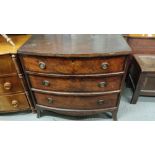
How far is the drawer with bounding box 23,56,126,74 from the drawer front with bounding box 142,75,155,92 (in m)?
0.59

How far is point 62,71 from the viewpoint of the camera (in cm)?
109

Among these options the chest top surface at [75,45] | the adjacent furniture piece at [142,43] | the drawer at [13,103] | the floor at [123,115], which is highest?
the chest top surface at [75,45]

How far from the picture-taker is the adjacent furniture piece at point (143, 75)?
56.7 inches

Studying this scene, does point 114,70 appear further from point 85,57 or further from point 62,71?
point 62,71

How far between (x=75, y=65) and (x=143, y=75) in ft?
2.68

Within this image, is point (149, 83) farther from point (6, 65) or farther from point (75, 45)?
point (6, 65)

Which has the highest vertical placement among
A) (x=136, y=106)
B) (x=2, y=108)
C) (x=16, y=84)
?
(x=16, y=84)

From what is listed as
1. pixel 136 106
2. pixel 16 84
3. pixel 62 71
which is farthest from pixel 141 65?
pixel 16 84

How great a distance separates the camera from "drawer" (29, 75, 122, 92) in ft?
3.75

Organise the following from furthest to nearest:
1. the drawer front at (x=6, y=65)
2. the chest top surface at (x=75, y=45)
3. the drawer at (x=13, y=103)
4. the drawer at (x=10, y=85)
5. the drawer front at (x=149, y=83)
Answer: the drawer front at (x=149, y=83) → the drawer at (x=13, y=103) → the drawer at (x=10, y=85) → the drawer front at (x=6, y=65) → the chest top surface at (x=75, y=45)

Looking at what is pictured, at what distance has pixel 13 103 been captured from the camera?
139cm

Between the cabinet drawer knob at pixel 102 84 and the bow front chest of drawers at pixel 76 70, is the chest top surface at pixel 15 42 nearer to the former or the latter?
the bow front chest of drawers at pixel 76 70

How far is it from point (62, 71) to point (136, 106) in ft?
3.55

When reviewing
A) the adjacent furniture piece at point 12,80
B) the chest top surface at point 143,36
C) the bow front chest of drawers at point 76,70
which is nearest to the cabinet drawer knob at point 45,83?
the bow front chest of drawers at point 76,70
